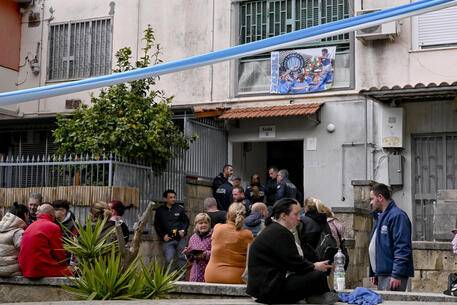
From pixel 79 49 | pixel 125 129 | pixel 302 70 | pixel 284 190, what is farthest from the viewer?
pixel 79 49

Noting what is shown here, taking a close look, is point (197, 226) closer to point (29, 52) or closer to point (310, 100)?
point (310, 100)

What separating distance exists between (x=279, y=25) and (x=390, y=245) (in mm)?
9174

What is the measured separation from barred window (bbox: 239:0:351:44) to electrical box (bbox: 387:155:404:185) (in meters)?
2.85

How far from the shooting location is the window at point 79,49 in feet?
62.1

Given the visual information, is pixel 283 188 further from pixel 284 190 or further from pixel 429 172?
pixel 429 172

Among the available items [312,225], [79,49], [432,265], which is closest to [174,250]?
[432,265]

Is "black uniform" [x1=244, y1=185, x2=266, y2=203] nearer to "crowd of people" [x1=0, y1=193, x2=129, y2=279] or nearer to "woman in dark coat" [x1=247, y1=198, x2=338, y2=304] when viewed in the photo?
"crowd of people" [x1=0, y1=193, x2=129, y2=279]

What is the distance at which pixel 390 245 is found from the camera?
8867mm

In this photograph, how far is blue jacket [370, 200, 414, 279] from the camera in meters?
8.67

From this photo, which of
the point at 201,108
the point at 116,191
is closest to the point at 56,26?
the point at 201,108

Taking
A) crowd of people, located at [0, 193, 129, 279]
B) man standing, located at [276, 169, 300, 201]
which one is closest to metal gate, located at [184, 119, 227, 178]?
man standing, located at [276, 169, 300, 201]

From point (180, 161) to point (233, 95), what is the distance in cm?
249

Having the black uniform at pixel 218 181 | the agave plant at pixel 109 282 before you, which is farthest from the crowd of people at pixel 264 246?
the black uniform at pixel 218 181

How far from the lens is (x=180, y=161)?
1565 centimetres
